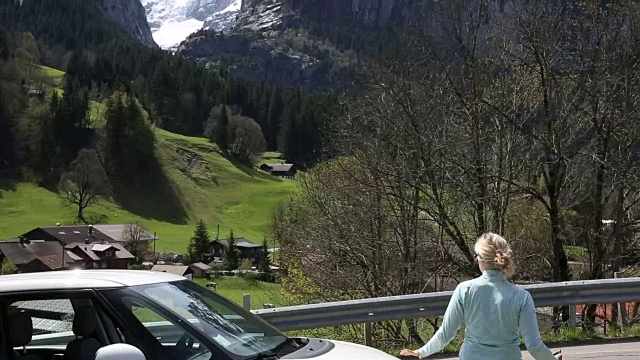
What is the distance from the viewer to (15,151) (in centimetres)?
10275

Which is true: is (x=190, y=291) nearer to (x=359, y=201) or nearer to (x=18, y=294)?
(x=18, y=294)

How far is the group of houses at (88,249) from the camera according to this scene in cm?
6191

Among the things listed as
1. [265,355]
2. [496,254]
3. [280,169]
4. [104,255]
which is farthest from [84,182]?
[496,254]

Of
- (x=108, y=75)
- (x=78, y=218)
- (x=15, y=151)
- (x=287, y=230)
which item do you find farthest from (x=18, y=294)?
(x=108, y=75)

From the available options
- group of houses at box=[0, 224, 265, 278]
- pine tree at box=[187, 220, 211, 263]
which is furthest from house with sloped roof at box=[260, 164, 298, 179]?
pine tree at box=[187, 220, 211, 263]

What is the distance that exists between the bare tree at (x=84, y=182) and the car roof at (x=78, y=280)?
87.2 metres

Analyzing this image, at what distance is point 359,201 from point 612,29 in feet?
24.7

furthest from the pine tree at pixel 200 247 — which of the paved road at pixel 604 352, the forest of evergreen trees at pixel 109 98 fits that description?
the paved road at pixel 604 352

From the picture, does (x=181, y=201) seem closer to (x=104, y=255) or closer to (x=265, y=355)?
(x=104, y=255)

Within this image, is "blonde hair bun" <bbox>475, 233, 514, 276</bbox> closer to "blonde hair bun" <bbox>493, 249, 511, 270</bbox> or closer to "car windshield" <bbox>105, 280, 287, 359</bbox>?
"blonde hair bun" <bbox>493, 249, 511, 270</bbox>

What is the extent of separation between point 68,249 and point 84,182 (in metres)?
24.6

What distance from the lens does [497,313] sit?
440 centimetres

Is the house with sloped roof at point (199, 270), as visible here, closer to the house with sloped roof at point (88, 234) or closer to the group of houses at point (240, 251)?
the group of houses at point (240, 251)

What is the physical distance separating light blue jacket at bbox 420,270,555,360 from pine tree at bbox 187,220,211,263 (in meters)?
71.0
